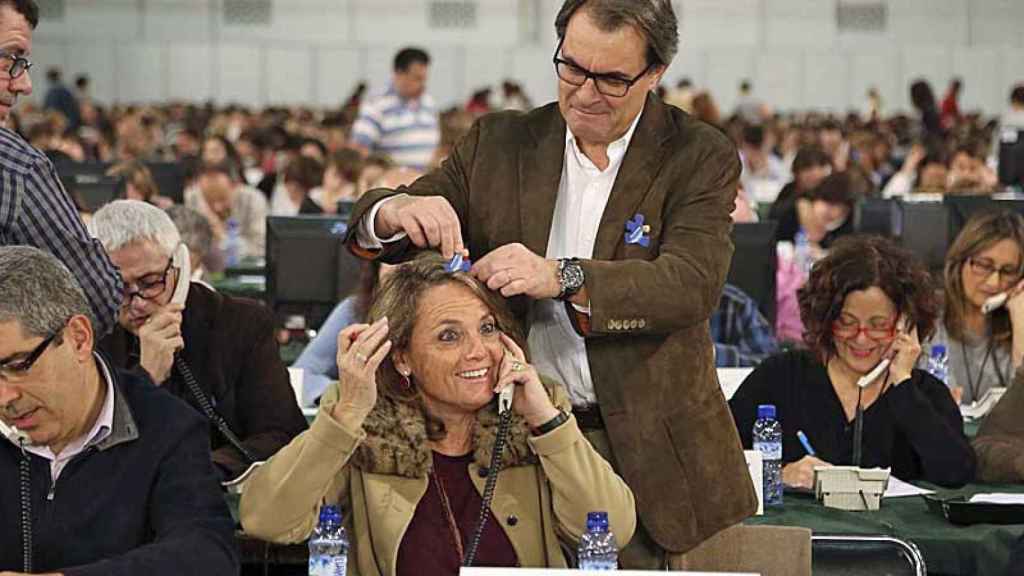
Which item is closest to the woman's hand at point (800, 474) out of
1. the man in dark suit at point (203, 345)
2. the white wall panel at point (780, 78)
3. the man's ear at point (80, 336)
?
the man in dark suit at point (203, 345)

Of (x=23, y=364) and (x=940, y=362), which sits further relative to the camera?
(x=940, y=362)

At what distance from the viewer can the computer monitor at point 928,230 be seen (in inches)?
315

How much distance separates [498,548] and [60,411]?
81 cm

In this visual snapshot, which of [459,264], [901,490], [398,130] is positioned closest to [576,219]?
[459,264]

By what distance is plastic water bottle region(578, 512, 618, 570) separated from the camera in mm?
3299

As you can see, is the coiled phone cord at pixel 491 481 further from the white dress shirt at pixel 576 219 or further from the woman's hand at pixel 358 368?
the woman's hand at pixel 358 368

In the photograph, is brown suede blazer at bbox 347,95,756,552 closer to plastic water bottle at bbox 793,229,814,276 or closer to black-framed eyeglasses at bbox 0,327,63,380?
black-framed eyeglasses at bbox 0,327,63,380

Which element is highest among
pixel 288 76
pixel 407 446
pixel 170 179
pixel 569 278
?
pixel 288 76

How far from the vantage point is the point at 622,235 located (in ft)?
11.1

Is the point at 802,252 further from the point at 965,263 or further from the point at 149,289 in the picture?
the point at 149,289

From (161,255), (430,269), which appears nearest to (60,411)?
(430,269)

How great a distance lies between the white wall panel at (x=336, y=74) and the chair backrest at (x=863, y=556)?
2727 cm

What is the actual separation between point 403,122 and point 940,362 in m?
7.60

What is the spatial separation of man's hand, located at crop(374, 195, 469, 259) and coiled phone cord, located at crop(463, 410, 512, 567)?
34 cm
